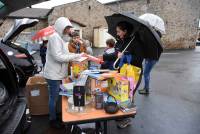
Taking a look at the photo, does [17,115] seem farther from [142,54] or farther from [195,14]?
[195,14]

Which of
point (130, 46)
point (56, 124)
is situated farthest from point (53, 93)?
point (130, 46)

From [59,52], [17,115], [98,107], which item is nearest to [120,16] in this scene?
[59,52]

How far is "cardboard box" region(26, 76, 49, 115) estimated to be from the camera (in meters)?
3.79

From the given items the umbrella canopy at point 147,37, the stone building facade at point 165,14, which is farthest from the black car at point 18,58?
the stone building facade at point 165,14

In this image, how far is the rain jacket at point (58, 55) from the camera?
9.43 feet

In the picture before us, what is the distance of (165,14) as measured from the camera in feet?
68.4

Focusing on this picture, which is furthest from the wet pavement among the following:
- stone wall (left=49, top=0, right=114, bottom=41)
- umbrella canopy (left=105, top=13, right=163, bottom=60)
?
stone wall (left=49, top=0, right=114, bottom=41)

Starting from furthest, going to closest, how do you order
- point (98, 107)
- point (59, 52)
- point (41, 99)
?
point (41, 99) → point (59, 52) → point (98, 107)

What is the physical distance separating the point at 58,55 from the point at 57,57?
3 centimetres

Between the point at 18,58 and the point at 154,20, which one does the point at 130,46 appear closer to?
the point at 154,20

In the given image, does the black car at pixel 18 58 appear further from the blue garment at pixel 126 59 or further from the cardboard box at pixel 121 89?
the cardboard box at pixel 121 89

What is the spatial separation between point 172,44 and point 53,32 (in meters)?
19.8

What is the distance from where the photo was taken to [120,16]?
9.01 feet

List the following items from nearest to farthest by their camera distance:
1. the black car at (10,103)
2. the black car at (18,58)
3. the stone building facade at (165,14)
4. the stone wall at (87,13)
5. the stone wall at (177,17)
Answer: the black car at (10,103) → the black car at (18,58) → the stone wall at (177,17) → the stone building facade at (165,14) → the stone wall at (87,13)
